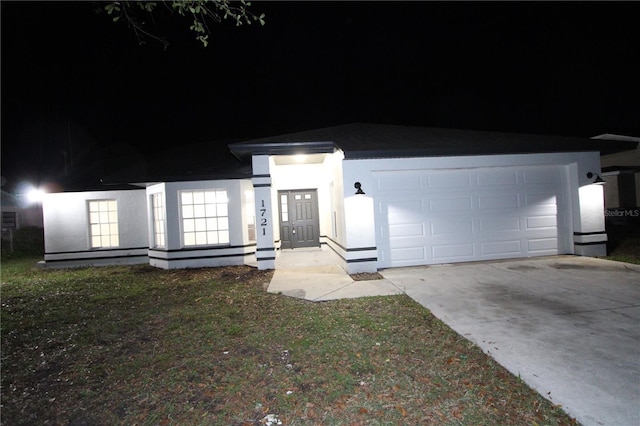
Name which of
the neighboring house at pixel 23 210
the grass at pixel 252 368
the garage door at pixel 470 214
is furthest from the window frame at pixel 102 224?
the neighboring house at pixel 23 210

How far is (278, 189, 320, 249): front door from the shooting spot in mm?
11961

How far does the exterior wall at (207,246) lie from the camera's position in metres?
9.84

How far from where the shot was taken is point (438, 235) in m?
8.42

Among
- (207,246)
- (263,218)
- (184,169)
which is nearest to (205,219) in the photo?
(207,246)

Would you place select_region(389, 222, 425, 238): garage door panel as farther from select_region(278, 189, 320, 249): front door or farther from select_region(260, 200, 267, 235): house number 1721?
select_region(278, 189, 320, 249): front door

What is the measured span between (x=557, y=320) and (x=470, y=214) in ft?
14.5

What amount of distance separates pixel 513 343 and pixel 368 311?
79.5 inches

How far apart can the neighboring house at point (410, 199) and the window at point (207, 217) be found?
0.03 metres

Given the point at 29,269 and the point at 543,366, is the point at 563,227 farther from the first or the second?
the point at 29,269

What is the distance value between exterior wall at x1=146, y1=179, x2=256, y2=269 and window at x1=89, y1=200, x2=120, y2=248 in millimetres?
2605

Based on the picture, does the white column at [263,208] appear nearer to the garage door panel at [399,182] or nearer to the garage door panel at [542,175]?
the garage door panel at [399,182]

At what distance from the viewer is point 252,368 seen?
11.4ft

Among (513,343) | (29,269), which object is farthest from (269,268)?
(29,269)

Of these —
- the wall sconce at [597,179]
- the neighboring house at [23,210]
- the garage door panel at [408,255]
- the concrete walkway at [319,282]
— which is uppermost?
the neighboring house at [23,210]
